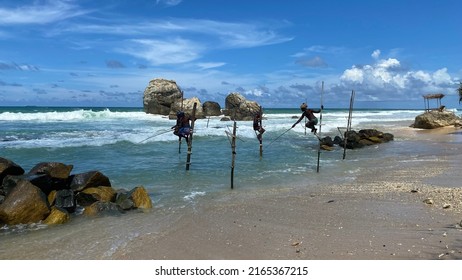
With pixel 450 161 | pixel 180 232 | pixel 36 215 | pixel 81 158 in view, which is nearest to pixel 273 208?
pixel 180 232

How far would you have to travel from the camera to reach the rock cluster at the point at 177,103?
5106cm

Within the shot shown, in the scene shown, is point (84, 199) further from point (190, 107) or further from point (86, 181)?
point (190, 107)

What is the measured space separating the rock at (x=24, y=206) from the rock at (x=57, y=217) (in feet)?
0.42

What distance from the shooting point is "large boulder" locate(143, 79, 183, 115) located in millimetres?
58219

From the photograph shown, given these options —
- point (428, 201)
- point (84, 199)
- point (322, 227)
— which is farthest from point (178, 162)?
point (428, 201)

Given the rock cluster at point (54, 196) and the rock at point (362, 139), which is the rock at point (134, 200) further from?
the rock at point (362, 139)

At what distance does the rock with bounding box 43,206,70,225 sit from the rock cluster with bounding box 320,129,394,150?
1692 cm

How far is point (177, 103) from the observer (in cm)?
5309

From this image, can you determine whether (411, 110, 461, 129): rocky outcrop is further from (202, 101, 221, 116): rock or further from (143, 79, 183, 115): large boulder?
(143, 79, 183, 115): large boulder

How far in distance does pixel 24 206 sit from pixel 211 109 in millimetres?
46558

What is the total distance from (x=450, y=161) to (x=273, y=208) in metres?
10.7

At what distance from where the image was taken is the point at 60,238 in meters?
7.20
